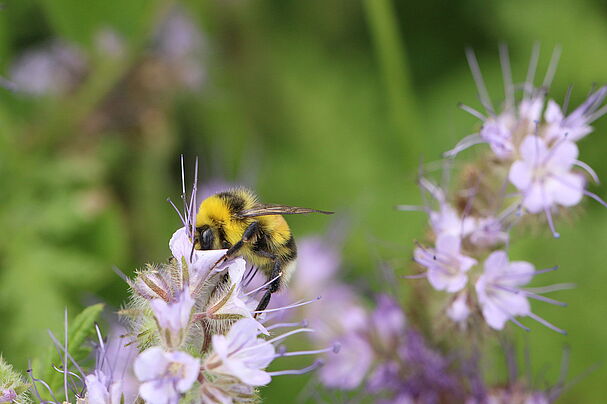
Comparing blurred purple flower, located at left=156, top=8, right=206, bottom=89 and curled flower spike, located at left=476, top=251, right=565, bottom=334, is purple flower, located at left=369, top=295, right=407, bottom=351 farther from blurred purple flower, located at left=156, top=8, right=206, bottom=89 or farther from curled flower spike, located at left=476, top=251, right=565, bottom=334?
blurred purple flower, located at left=156, top=8, right=206, bottom=89

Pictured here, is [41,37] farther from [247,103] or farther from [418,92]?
[418,92]

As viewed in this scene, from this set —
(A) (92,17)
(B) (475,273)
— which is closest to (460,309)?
(B) (475,273)

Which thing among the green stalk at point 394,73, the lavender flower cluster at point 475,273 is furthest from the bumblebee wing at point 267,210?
the green stalk at point 394,73

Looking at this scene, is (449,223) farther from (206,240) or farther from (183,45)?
(183,45)

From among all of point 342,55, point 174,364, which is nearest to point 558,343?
point 342,55

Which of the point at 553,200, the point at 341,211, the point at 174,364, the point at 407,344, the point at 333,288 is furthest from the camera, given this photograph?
the point at 341,211
